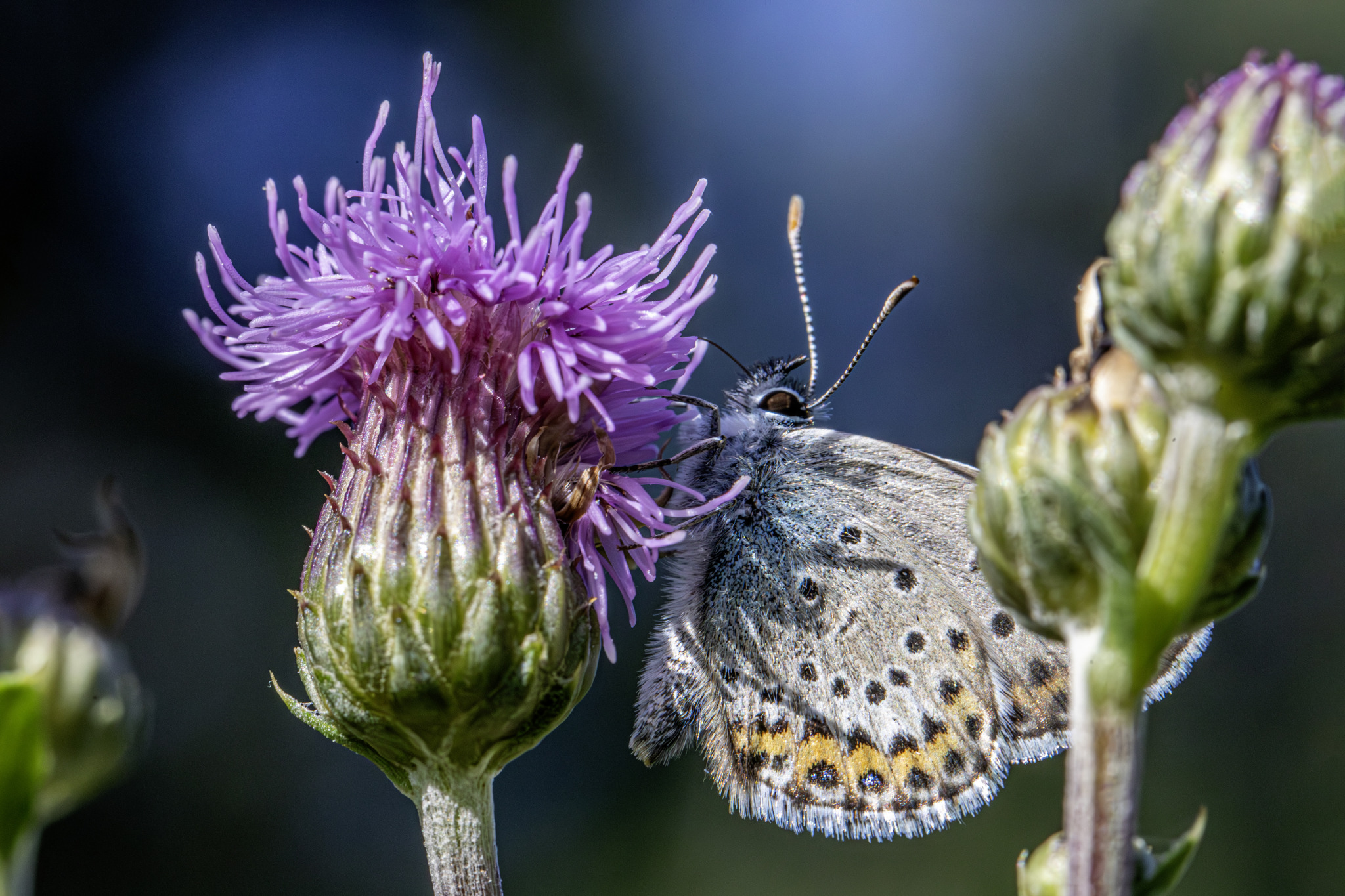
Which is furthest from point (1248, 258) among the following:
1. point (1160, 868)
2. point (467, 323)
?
point (467, 323)

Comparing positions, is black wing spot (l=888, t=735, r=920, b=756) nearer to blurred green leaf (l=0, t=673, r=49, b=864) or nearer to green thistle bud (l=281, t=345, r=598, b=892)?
green thistle bud (l=281, t=345, r=598, b=892)

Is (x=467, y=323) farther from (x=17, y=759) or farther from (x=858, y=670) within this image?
(x=858, y=670)

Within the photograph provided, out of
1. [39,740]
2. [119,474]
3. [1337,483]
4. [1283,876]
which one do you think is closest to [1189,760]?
[1283,876]

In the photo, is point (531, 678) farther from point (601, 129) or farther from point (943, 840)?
point (601, 129)

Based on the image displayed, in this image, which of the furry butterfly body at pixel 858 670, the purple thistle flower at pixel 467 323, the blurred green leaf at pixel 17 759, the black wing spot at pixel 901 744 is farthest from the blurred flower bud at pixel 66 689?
the black wing spot at pixel 901 744

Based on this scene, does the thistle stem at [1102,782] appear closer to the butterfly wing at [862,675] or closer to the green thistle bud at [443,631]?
the green thistle bud at [443,631]
